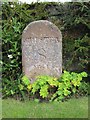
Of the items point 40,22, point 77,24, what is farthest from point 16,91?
point 77,24

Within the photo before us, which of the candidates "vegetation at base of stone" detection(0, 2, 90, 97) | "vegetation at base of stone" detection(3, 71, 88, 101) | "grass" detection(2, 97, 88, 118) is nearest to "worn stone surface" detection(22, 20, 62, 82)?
"vegetation at base of stone" detection(3, 71, 88, 101)

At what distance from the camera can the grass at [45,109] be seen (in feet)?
15.1

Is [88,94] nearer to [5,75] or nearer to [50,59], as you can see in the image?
[50,59]

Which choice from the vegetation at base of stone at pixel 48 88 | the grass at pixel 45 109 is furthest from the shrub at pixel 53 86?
the grass at pixel 45 109

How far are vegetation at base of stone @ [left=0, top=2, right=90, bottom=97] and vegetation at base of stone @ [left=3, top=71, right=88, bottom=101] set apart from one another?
20cm

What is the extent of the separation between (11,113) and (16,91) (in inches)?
36.7

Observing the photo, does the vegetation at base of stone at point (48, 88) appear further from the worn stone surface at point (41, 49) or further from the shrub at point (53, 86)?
the worn stone surface at point (41, 49)

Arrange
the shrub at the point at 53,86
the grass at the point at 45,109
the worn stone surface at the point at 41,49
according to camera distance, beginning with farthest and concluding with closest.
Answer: the worn stone surface at the point at 41,49 → the shrub at the point at 53,86 → the grass at the point at 45,109

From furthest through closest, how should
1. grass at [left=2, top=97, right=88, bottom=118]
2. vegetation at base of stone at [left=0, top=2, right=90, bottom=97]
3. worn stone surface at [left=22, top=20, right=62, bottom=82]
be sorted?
vegetation at base of stone at [left=0, top=2, right=90, bottom=97] → worn stone surface at [left=22, top=20, right=62, bottom=82] → grass at [left=2, top=97, right=88, bottom=118]

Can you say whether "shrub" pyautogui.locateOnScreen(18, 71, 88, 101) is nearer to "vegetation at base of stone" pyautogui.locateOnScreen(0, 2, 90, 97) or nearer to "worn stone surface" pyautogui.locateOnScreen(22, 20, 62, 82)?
"worn stone surface" pyautogui.locateOnScreen(22, 20, 62, 82)

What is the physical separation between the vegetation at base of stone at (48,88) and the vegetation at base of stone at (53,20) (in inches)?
7.9

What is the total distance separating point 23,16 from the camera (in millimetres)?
6195

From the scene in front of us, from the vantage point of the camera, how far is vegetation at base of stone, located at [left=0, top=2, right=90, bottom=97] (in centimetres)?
599

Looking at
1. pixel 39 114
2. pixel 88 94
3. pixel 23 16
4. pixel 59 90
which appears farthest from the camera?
pixel 23 16
